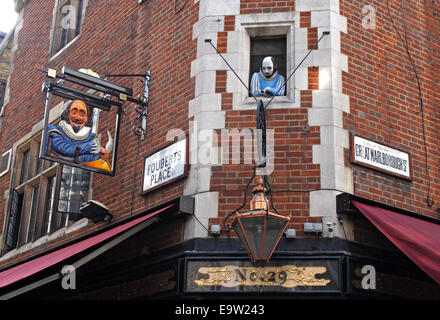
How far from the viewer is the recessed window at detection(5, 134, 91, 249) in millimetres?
10406

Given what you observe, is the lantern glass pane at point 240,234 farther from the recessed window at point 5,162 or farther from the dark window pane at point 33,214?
the recessed window at point 5,162

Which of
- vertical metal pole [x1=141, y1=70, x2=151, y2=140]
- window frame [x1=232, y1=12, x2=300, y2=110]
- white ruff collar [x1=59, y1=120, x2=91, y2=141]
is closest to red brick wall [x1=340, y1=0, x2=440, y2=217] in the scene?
window frame [x1=232, y1=12, x2=300, y2=110]

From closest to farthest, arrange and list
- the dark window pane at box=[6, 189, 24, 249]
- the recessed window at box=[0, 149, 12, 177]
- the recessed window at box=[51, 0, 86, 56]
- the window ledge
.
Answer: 1. the window ledge
2. the dark window pane at box=[6, 189, 24, 249]
3. the recessed window at box=[51, 0, 86, 56]
4. the recessed window at box=[0, 149, 12, 177]

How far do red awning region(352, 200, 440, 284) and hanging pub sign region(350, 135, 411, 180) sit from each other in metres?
0.66

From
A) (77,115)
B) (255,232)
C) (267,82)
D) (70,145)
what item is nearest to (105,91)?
(77,115)

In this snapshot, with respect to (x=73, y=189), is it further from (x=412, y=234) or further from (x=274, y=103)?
(x=412, y=234)

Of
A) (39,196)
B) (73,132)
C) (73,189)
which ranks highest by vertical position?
(73,132)

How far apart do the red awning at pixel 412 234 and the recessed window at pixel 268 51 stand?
2289mm

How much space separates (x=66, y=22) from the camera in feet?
43.4

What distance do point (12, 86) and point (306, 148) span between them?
841 cm

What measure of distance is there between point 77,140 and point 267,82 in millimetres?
2696

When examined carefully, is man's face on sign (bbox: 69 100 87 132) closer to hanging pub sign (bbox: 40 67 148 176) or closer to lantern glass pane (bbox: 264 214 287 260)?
hanging pub sign (bbox: 40 67 148 176)

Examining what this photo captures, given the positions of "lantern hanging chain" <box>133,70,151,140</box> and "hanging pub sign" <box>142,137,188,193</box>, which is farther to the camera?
"lantern hanging chain" <box>133,70,151,140</box>
